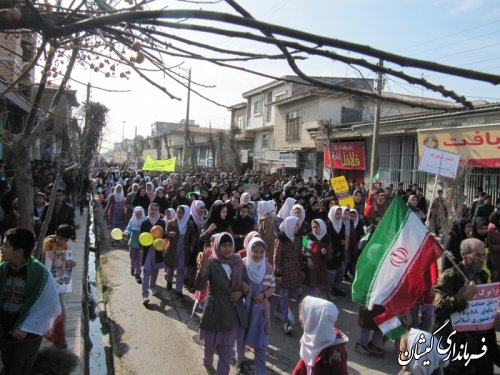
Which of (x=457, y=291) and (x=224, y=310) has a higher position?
(x=457, y=291)

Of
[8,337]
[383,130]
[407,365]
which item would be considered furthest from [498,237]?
[383,130]

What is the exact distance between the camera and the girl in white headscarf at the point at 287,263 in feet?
19.7

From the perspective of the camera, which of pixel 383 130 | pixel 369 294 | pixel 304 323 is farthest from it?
pixel 383 130

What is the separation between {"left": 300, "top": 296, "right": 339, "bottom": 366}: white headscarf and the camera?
309 cm

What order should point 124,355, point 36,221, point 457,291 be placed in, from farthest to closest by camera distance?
point 36,221
point 124,355
point 457,291

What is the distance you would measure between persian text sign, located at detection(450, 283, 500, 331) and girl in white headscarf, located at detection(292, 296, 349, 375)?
3.51 feet

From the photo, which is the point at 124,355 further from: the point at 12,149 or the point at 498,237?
the point at 498,237

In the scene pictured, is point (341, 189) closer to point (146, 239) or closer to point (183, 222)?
point (183, 222)

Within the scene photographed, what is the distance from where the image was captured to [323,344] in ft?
10.1

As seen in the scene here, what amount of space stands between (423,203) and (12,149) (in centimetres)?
1144

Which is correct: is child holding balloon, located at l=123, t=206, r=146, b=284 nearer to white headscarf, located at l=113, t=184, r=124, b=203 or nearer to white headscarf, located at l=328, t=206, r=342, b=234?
white headscarf, located at l=328, t=206, r=342, b=234

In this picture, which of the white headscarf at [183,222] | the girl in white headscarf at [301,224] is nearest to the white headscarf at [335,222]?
the girl in white headscarf at [301,224]

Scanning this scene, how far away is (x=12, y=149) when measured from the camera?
11.7 feet

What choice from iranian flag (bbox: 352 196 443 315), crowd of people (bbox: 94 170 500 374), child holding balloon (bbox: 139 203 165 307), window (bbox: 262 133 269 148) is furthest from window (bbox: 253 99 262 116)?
iranian flag (bbox: 352 196 443 315)
